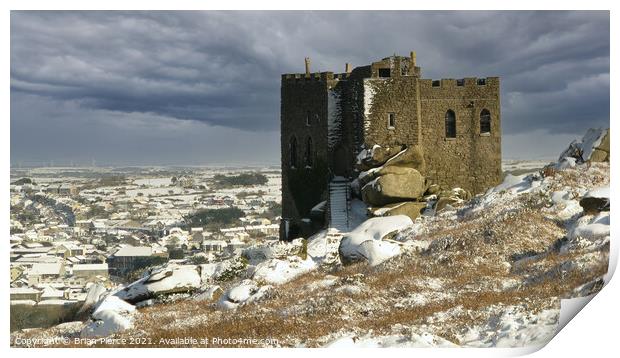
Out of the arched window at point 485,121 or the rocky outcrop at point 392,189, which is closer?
the rocky outcrop at point 392,189

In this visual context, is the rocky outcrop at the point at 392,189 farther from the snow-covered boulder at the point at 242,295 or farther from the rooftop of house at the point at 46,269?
the rooftop of house at the point at 46,269

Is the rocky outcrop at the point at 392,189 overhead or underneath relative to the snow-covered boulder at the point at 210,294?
overhead

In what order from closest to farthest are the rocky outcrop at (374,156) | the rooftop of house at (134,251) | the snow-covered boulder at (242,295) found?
1. the snow-covered boulder at (242,295)
2. the rooftop of house at (134,251)
3. the rocky outcrop at (374,156)

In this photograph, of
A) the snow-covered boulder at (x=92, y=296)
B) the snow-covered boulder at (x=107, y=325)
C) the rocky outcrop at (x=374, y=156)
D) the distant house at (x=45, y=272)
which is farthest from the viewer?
the rocky outcrop at (x=374, y=156)

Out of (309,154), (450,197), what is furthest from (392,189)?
(309,154)

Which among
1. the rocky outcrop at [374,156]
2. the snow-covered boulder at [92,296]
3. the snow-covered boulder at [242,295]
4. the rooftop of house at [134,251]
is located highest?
the rocky outcrop at [374,156]

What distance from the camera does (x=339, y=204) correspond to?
32.6 metres

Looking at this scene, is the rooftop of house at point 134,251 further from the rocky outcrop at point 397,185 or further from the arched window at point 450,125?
the arched window at point 450,125

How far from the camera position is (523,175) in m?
28.9

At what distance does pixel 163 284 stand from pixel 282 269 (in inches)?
158

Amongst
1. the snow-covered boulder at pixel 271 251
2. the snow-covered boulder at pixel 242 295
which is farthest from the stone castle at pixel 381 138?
the snow-covered boulder at pixel 242 295

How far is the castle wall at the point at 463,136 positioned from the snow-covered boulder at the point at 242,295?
16535mm

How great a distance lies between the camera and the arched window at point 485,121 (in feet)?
113

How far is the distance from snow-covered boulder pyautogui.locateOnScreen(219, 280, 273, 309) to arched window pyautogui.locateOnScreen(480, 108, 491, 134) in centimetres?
1901
